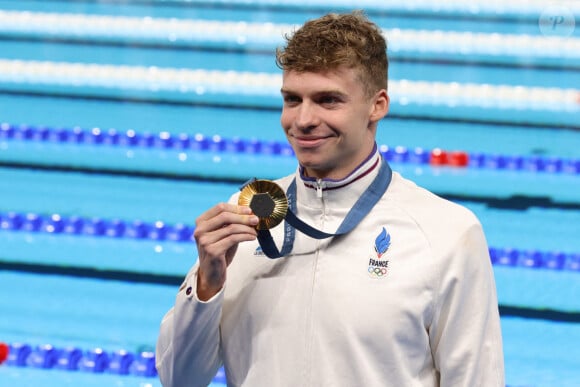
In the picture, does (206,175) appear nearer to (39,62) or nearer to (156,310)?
(156,310)

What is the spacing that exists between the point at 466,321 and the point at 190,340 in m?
0.44

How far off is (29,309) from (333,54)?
111 inches

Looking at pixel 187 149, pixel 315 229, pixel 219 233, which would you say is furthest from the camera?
pixel 187 149

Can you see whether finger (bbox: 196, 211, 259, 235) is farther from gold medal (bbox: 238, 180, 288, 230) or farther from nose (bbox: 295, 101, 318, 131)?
nose (bbox: 295, 101, 318, 131)

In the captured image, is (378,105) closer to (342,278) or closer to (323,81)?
(323,81)

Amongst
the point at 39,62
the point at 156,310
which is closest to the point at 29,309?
the point at 156,310

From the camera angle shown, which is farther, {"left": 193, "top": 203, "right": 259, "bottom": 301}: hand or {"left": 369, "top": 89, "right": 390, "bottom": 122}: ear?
{"left": 369, "top": 89, "right": 390, "bottom": 122}: ear

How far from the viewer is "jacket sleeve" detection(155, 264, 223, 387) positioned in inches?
63.1

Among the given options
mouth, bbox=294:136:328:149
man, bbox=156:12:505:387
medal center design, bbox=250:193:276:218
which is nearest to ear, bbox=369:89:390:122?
man, bbox=156:12:505:387

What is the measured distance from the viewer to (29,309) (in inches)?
162

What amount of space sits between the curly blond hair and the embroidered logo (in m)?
0.23

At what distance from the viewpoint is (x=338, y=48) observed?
5.27 feet

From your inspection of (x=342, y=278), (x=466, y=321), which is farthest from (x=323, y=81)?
(x=466, y=321)

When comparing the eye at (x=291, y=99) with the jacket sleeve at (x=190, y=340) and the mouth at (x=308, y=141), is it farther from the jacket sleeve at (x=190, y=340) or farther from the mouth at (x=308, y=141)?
the jacket sleeve at (x=190, y=340)
